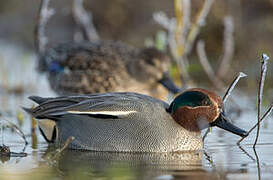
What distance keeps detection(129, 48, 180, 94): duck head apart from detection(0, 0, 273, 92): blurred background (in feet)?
5.70

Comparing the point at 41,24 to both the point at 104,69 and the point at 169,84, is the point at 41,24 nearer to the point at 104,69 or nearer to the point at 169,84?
the point at 104,69

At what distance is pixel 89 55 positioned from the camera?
364 inches

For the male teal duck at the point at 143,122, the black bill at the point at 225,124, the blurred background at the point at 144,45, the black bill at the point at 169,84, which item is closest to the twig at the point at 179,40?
the black bill at the point at 169,84

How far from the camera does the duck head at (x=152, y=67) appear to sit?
9648 mm

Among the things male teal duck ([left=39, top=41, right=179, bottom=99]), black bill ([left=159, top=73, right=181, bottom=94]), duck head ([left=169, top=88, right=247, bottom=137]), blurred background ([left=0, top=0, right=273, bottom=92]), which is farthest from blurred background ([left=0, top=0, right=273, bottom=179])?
black bill ([left=159, top=73, right=181, bottom=94])

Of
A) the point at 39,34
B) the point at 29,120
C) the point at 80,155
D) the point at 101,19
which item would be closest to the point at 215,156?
the point at 80,155

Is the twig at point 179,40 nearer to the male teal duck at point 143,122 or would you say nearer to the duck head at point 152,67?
the duck head at point 152,67

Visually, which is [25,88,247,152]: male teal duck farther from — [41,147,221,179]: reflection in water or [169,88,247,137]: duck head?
[41,147,221,179]: reflection in water

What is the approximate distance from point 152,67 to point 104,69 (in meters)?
0.90

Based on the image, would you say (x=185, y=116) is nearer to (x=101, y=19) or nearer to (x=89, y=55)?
(x=89, y=55)

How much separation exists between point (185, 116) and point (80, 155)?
101cm

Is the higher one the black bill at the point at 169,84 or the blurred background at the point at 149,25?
the blurred background at the point at 149,25

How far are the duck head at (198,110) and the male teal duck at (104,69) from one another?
8.79ft

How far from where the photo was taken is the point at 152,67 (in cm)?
977
